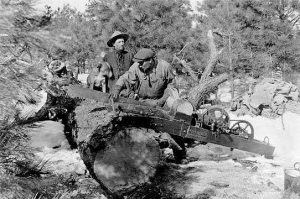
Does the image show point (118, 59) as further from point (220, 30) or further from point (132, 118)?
point (220, 30)

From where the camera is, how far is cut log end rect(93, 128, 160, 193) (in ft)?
11.5

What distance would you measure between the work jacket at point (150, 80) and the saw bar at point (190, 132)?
1091 mm

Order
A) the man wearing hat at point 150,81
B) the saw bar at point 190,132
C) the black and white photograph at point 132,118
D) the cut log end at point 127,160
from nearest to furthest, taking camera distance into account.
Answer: the black and white photograph at point 132,118 → the cut log end at point 127,160 → the saw bar at point 190,132 → the man wearing hat at point 150,81

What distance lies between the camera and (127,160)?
11.6 feet

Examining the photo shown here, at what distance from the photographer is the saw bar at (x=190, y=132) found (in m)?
3.72

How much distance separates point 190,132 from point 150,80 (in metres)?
1.22

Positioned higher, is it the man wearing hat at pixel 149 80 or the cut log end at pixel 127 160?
the man wearing hat at pixel 149 80

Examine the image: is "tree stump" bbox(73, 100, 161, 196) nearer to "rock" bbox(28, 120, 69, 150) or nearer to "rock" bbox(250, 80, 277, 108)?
"rock" bbox(28, 120, 69, 150)

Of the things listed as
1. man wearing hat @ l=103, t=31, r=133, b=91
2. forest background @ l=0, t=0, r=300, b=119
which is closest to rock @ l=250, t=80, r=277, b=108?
forest background @ l=0, t=0, r=300, b=119

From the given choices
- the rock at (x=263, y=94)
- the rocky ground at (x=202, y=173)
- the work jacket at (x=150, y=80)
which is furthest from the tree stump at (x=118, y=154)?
the rock at (x=263, y=94)

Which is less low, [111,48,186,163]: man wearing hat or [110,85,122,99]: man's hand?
[111,48,186,163]: man wearing hat

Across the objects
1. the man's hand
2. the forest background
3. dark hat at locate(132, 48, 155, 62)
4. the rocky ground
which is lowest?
the rocky ground

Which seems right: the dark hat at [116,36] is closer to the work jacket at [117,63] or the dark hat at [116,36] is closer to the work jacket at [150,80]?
the work jacket at [117,63]

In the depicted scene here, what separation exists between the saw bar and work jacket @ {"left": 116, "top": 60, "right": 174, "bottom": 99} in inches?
43.0
